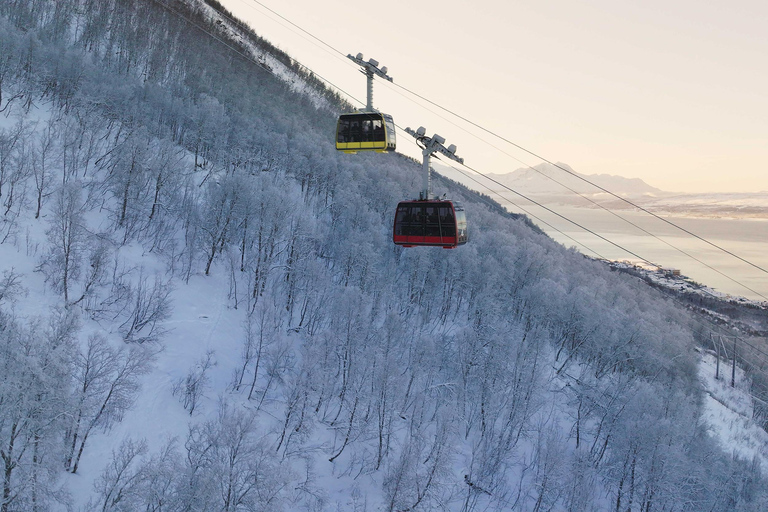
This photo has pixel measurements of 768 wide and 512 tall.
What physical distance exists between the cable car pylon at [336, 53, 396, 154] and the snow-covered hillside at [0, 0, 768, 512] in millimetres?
19094

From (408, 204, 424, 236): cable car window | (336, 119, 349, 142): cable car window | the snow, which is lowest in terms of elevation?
the snow

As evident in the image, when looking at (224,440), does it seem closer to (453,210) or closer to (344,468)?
(344,468)

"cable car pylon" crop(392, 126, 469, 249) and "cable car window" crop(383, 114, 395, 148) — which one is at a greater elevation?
"cable car window" crop(383, 114, 395, 148)

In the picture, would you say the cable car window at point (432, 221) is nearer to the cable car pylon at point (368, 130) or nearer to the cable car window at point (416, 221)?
the cable car window at point (416, 221)

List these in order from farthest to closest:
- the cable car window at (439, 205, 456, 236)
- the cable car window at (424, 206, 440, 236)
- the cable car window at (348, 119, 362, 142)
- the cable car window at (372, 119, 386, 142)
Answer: the cable car window at (348, 119, 362, 142) < the cable car window at (372, 119, 386, 142) < the cable car window at (424, 206, 440, 236) < the cable car window at (439, 205, 456, 236)

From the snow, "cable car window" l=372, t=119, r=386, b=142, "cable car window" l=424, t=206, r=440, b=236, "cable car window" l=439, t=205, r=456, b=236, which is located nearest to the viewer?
"cable car window" l=439, t=205, r=456, b=236

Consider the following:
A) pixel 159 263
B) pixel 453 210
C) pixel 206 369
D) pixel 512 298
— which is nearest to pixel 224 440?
pixel 206 369

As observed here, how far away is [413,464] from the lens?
39281mm

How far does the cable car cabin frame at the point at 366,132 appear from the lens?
2536 cm

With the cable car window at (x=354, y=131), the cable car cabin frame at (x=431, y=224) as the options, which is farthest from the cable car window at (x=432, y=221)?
the cable car window at (x=354, y=131)

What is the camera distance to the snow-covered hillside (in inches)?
1129

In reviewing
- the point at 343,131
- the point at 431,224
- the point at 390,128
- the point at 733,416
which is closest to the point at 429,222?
the point at 431,224

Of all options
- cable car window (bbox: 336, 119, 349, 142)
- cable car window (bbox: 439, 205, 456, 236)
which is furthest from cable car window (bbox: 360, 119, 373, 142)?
cable car window (bbox: 439, 205, 456, 236)

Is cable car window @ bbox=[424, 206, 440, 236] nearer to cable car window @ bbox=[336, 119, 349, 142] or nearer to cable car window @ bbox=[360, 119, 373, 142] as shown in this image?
cable car window @ bbox=[360, 119, 373, 142]
